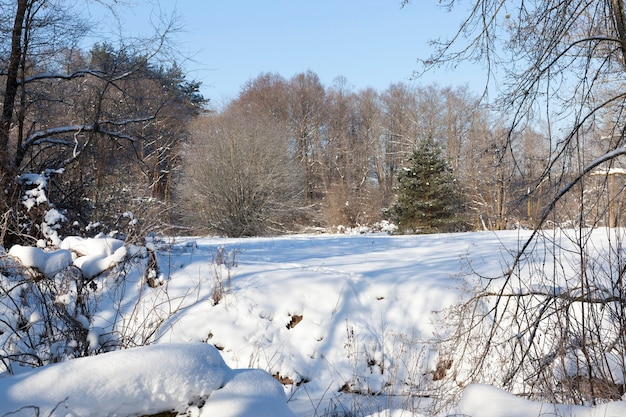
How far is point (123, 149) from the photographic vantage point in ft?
32.0

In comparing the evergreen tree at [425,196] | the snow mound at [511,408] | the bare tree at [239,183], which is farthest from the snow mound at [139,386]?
the evergreen tree at [425,196]

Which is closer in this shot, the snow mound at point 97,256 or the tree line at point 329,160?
the snow mound at point 97,256

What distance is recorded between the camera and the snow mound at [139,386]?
5.12 feet

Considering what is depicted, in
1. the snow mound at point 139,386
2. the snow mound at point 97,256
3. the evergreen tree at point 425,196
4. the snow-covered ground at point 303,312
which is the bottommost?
the snow-covered ground at point 303,312

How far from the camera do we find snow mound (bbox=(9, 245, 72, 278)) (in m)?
2.73

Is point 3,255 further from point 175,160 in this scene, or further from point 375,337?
point 175,160

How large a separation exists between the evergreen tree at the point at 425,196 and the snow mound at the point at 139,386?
20523mm

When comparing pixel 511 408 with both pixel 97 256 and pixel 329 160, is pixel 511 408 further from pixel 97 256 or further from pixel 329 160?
pixel 329 160

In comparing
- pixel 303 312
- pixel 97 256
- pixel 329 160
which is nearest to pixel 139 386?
pixel 97 256

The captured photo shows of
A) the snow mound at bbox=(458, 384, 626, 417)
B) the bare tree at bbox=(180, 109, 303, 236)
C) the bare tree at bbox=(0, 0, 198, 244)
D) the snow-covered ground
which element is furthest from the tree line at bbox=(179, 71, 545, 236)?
the snow mound at bbox=(458, 384, 626, 417)

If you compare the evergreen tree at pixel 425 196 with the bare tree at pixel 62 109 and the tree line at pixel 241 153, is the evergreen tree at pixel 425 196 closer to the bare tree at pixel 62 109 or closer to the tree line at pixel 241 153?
the tree line at pixel 241 153

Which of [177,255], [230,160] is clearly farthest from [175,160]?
[177,255]

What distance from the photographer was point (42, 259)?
110 inches

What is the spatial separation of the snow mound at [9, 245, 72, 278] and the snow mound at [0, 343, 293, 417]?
1.20 m
